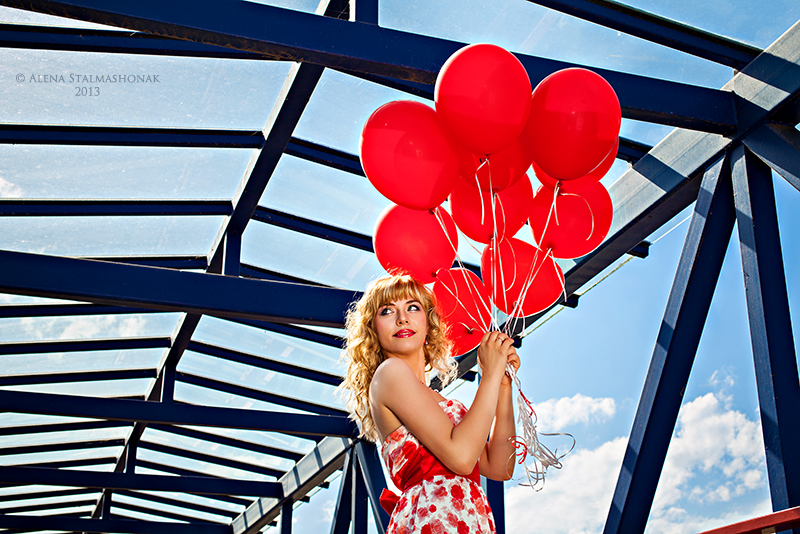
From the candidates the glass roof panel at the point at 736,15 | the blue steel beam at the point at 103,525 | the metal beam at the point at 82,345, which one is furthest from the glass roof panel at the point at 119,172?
the blue steel beam at the point at 103,525

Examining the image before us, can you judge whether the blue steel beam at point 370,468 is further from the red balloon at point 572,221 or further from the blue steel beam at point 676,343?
the red balloon at point 572,221

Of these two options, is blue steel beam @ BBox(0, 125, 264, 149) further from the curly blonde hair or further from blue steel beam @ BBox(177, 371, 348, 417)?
blue steel beam @ BBox(177, 371, 348, 417)

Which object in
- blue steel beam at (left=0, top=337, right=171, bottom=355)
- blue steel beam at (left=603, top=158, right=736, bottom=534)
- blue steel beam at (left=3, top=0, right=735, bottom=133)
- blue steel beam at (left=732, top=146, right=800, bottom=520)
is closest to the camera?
blue steel beam at (left=3, top=0, right=735, bottom=133)

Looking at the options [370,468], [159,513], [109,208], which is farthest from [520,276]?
[159,513]

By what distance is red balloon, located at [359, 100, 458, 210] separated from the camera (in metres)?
1.98

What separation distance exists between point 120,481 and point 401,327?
20.0 ft

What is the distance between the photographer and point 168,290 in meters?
3.47

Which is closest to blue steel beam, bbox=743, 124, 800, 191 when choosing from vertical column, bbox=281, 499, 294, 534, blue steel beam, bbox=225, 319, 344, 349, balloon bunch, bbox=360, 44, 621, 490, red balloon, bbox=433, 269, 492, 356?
balloon bunch, bbox=360, 44, 621, 490

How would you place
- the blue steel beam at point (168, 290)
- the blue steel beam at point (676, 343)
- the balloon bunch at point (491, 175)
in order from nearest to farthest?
1. the balloon bunch at point (491, 175)
2. the blue steel beam at point (676, 343)
3. the blue steel beam at point (168, 290)

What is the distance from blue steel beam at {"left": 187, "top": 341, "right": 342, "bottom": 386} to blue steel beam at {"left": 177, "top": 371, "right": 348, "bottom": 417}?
1.92 ft

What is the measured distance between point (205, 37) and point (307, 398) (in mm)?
4904

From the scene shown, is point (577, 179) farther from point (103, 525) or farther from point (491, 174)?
point (103, 525)

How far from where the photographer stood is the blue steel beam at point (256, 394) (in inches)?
262

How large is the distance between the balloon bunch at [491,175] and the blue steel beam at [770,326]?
2.22 ft
